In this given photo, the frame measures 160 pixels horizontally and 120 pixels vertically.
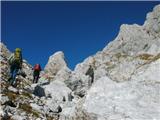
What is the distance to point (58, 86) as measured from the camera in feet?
157

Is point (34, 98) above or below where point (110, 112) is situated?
above

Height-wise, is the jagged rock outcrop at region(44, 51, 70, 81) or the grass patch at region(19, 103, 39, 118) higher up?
the jagged rock outcrop at region(44, 51, 70, 81)

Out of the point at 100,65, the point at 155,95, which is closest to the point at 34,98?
the point at 155,95

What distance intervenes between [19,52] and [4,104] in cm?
845

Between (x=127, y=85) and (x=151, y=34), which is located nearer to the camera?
(x=127, y=85)

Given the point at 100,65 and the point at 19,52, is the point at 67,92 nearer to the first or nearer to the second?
the point at 19,52

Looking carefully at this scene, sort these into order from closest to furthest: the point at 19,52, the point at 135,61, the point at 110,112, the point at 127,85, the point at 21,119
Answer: the point at 110,112 < the point at 127,85 < the point at 21,119 < the point at 19,52 < the point at 135,61

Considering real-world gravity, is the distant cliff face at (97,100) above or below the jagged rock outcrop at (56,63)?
below

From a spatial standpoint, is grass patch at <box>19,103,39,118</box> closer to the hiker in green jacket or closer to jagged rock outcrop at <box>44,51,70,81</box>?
the hiker in green jacket

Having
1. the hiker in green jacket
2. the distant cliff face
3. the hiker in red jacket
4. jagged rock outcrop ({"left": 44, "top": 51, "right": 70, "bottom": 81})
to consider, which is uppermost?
jagged rock outcrop ({"left": 44, "top": 51, "right": 70, "bottom": 81})

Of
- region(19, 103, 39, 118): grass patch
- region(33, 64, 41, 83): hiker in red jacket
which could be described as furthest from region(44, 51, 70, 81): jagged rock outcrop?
region(19, 103, 39, 118): grass patch

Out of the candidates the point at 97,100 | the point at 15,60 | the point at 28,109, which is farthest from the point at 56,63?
the point at 97,100

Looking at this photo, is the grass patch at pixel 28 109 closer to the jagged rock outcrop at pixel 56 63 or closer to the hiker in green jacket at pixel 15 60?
the hiker in green jacket at pixel 15 60

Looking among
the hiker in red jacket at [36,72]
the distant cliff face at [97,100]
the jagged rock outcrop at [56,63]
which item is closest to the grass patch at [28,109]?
the distant cliff face at [97,100]
